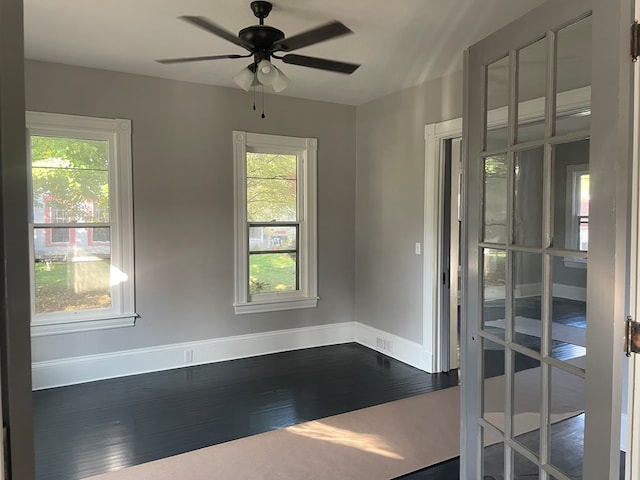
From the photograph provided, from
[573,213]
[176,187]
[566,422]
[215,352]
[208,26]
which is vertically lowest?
[215,352]

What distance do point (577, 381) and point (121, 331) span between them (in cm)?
369

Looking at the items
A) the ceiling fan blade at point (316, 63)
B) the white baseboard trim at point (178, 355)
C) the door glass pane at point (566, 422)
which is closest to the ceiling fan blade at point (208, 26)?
the ceiling fan blade at point (316, 63)

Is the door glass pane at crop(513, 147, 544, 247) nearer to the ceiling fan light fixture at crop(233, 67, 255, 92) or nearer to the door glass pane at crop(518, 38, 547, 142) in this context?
the door glass pane at crop(518, 38, 547, 142)

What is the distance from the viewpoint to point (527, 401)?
5.90ft

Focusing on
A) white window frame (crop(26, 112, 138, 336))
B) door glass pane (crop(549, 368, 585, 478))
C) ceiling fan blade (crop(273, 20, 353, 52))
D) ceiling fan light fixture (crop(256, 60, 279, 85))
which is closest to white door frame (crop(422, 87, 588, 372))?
ceiling fan blade (crop(273, 20, 353, 52))

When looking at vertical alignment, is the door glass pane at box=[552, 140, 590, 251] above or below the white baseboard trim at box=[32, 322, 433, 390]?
above

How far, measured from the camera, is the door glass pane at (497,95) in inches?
73.9

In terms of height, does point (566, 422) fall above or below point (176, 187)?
below

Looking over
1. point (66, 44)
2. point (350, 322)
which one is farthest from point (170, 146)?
point (350, 322)

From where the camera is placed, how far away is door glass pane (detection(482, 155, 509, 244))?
1.92 meters

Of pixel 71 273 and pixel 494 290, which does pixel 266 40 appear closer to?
pixel 494 290

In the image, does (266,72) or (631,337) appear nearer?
(631,337)

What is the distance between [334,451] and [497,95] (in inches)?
86.9

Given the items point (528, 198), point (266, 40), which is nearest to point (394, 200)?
point (266, 40)
